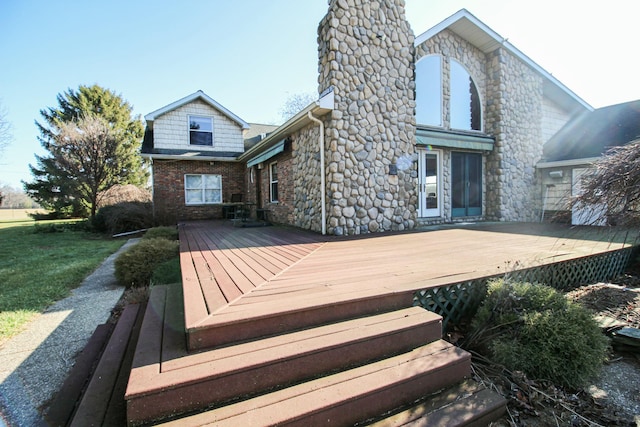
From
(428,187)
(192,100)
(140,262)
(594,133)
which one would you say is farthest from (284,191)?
(594,133)

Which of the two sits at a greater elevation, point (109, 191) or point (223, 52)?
point (223, 52)

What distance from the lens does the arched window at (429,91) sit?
8402 millimetres

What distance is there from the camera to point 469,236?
604 cm

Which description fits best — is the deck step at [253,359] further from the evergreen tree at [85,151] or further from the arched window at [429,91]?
the evergreen tree at [85,151]

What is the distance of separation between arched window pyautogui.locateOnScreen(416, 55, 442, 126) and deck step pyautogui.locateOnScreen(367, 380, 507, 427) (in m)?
7.54

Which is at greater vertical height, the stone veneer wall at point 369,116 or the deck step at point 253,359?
the stone veneer wall at point 369,116

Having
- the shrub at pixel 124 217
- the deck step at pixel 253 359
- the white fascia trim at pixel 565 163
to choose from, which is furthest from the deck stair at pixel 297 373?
the shrub at pixel 124 217

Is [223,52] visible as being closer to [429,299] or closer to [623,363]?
[429,299]

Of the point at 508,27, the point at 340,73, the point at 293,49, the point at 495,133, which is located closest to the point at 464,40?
the point at 508,27

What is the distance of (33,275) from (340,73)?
23.2ft

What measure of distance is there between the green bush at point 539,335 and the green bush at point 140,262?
4.71 m

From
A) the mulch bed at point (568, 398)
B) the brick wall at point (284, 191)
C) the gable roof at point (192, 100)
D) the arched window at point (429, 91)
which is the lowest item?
the mulch bed at point (568, 398)

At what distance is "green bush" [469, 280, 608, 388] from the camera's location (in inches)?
87.9

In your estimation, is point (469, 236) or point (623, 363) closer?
point (623, 363)
